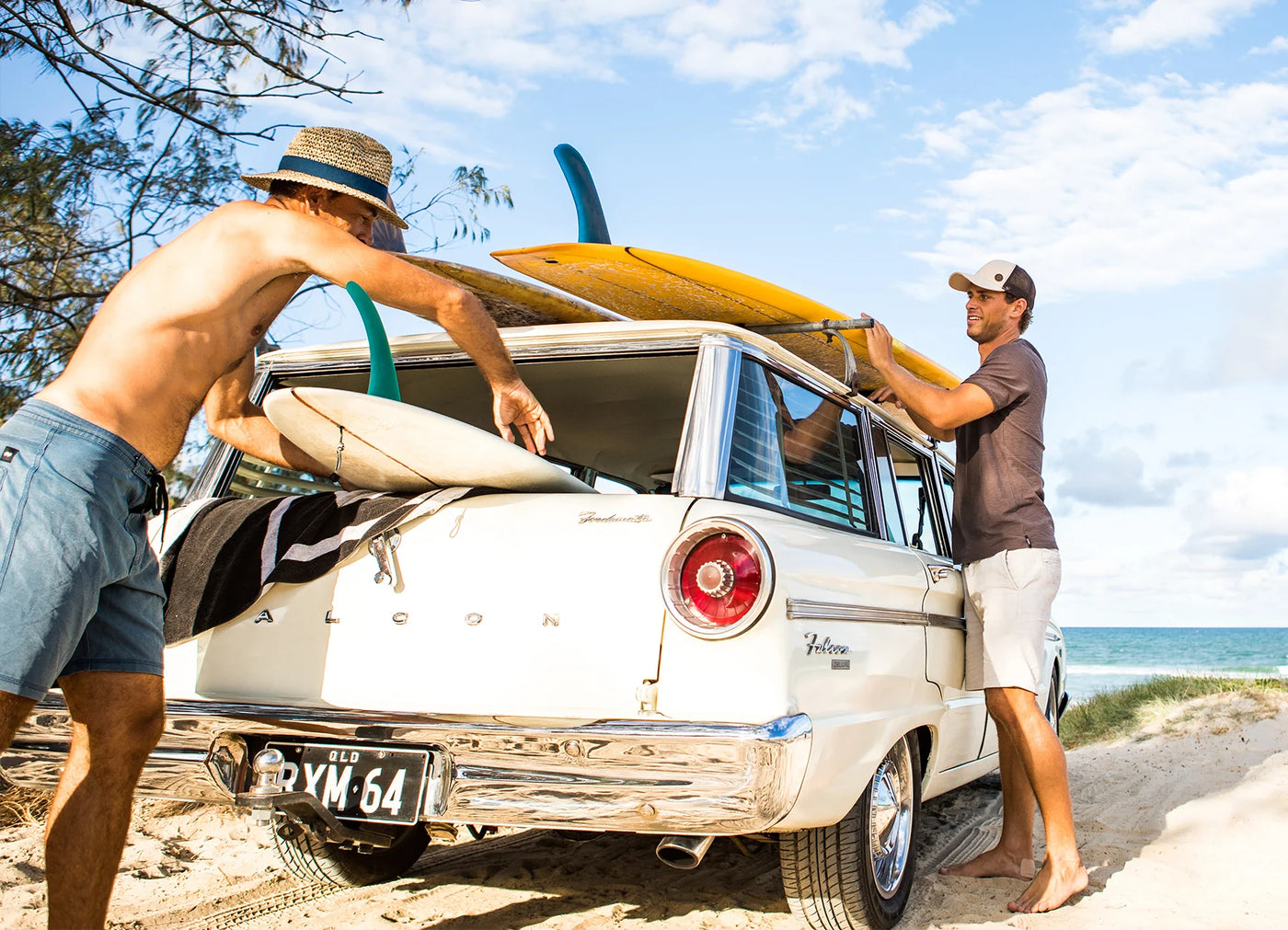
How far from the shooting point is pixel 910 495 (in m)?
4.61

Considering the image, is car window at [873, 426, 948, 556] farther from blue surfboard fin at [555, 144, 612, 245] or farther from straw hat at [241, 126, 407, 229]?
straw hat at [241, 126, 407, 229]

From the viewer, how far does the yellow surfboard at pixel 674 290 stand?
146 inches

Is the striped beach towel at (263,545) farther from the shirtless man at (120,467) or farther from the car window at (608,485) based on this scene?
the car window at (608,485)

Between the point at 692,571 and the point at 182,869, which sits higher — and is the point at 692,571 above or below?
above

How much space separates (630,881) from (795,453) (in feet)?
5.51

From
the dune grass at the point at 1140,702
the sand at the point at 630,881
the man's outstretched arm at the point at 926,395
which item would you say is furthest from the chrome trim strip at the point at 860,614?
the dune grass at the point at 1140,702

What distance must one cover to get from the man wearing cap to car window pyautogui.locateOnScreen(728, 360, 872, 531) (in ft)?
1.16

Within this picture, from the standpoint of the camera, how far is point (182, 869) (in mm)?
4012

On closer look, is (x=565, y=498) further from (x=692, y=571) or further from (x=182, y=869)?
(x=182, y=869)

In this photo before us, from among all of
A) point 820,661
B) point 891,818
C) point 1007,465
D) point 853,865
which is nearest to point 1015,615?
point 1007,465

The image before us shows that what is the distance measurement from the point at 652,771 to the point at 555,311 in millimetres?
1917

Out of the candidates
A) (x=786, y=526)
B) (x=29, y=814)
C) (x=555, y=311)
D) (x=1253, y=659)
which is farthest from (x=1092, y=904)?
(x=1253, y=659)

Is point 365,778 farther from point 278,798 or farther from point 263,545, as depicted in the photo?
point 263,545

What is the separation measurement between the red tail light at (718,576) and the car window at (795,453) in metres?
0.30
